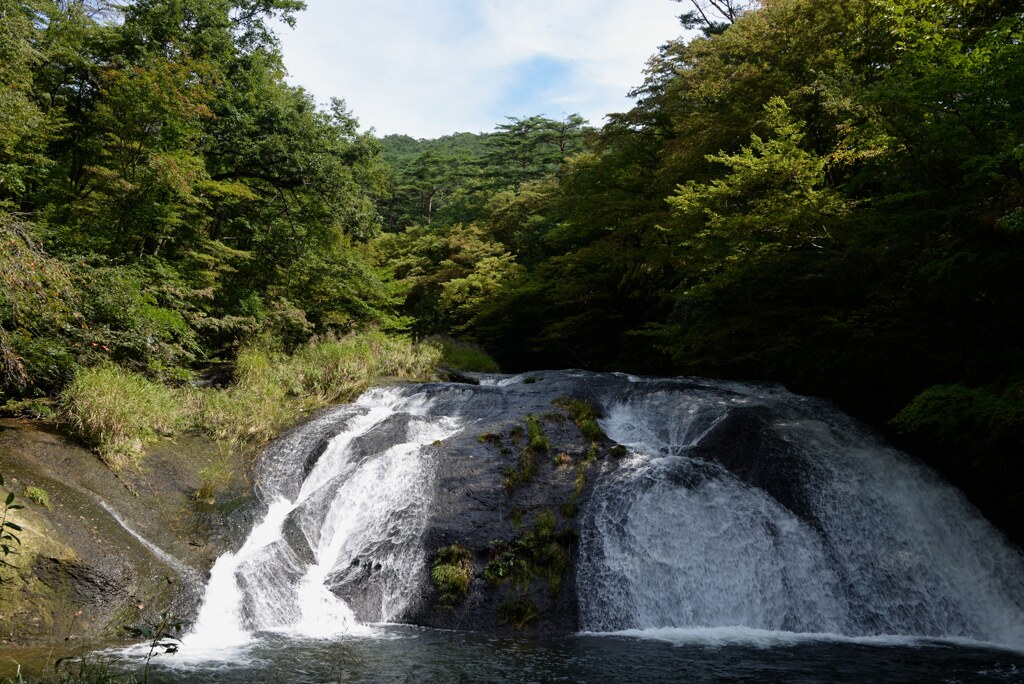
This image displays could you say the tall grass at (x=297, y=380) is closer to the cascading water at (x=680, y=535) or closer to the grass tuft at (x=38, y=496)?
the cascading water at (x=680, y=535)

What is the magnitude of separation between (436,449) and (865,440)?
7.29 metres

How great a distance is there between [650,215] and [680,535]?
1087 cm

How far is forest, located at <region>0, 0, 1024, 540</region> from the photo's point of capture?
813 cm

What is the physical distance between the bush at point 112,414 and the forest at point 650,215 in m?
0.40

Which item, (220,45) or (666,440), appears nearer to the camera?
(666,440)

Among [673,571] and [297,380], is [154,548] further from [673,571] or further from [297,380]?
[673,571]

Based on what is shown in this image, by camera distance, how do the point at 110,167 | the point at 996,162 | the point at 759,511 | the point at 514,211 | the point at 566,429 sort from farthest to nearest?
the point at 514,211, the point at 110,167, the point at 566,429, the point at 759,511, the point at 996,162

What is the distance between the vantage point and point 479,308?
24.3 meters

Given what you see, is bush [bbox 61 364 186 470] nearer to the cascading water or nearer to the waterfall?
the cascading water

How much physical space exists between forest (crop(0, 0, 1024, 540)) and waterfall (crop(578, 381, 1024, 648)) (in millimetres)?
1230

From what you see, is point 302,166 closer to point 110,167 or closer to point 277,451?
point 110,167

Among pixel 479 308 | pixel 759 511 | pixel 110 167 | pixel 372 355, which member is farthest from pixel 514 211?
pixel 759 511

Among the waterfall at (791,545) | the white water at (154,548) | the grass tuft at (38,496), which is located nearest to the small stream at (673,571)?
the waterfall at (791,545)

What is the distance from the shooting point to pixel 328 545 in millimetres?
8656
